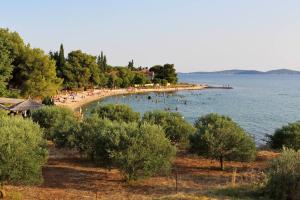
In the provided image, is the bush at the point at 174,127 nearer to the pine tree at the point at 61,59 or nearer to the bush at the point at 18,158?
the bush at the point at 18,158

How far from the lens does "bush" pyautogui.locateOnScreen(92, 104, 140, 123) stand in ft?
115

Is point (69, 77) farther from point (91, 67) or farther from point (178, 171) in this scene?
point (178, 171)

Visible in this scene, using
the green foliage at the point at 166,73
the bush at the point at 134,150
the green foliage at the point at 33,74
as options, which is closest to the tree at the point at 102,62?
the green foliage at the point at 166,73

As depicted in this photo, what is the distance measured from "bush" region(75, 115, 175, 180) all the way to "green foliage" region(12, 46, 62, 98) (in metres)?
52.3

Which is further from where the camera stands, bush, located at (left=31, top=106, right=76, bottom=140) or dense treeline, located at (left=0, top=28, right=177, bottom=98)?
dense treeline, located at (left=0, top=28, right=177, bottom=98)

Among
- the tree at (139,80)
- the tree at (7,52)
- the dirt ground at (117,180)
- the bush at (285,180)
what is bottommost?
the dirt ground at (117,180)

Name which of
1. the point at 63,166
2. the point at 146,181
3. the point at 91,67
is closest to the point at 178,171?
the point at 146,181

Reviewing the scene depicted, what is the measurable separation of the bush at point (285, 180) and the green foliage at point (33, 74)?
62.2 meters

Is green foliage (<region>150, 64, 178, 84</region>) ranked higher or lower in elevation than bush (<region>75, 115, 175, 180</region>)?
higher

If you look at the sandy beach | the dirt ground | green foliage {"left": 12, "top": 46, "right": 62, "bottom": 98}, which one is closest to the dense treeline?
green foliage {"left": 12, "top": 46, "right": 62, "bottom": 98}

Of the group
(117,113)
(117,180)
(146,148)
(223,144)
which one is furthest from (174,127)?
(146,148)

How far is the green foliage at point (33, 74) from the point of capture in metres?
71.8

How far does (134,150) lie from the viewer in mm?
20141

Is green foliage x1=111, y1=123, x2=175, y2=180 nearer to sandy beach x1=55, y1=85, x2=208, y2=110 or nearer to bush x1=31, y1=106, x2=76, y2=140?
bush x1=31, y1=106, x2=76, y2=140
